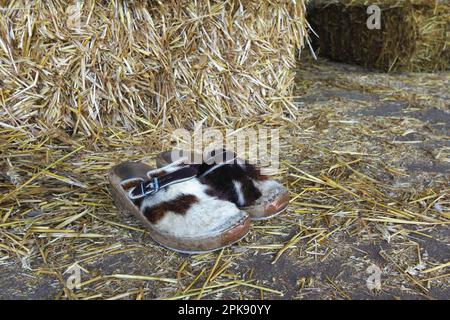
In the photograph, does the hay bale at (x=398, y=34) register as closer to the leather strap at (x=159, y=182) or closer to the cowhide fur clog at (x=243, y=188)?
the cowhide fur clog at (x=243, y=188)

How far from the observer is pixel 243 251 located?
3.74 feet

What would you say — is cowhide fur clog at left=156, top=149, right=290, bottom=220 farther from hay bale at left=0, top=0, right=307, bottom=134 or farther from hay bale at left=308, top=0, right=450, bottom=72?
hay bale at left=308, top=0, right=450, bottom=72

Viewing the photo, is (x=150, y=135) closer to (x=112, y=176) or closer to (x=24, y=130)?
(x=24, y=130)

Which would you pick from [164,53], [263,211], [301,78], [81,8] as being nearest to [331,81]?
[301,78]

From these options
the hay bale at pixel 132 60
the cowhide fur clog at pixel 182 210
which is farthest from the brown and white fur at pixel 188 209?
the hay bale at pixel 132 60

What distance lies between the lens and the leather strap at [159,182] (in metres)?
1.15

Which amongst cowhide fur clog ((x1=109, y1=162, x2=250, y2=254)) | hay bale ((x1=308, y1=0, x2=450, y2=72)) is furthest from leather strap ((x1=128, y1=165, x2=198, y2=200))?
Result: hay bale ((x1=308, y1=0, x2=450, y2=72))

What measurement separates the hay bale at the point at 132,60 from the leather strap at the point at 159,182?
73 centimetres

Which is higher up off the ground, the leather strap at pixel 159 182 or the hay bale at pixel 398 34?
the hay bale at pixel 398 34

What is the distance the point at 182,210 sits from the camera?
3.68 feet

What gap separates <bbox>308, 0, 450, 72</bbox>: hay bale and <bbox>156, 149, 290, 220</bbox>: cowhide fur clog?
7.50ft

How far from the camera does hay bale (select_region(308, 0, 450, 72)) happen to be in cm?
309

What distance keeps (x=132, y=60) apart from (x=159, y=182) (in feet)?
2.62

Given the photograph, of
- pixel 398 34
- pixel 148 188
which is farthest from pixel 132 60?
pixel 398 34
